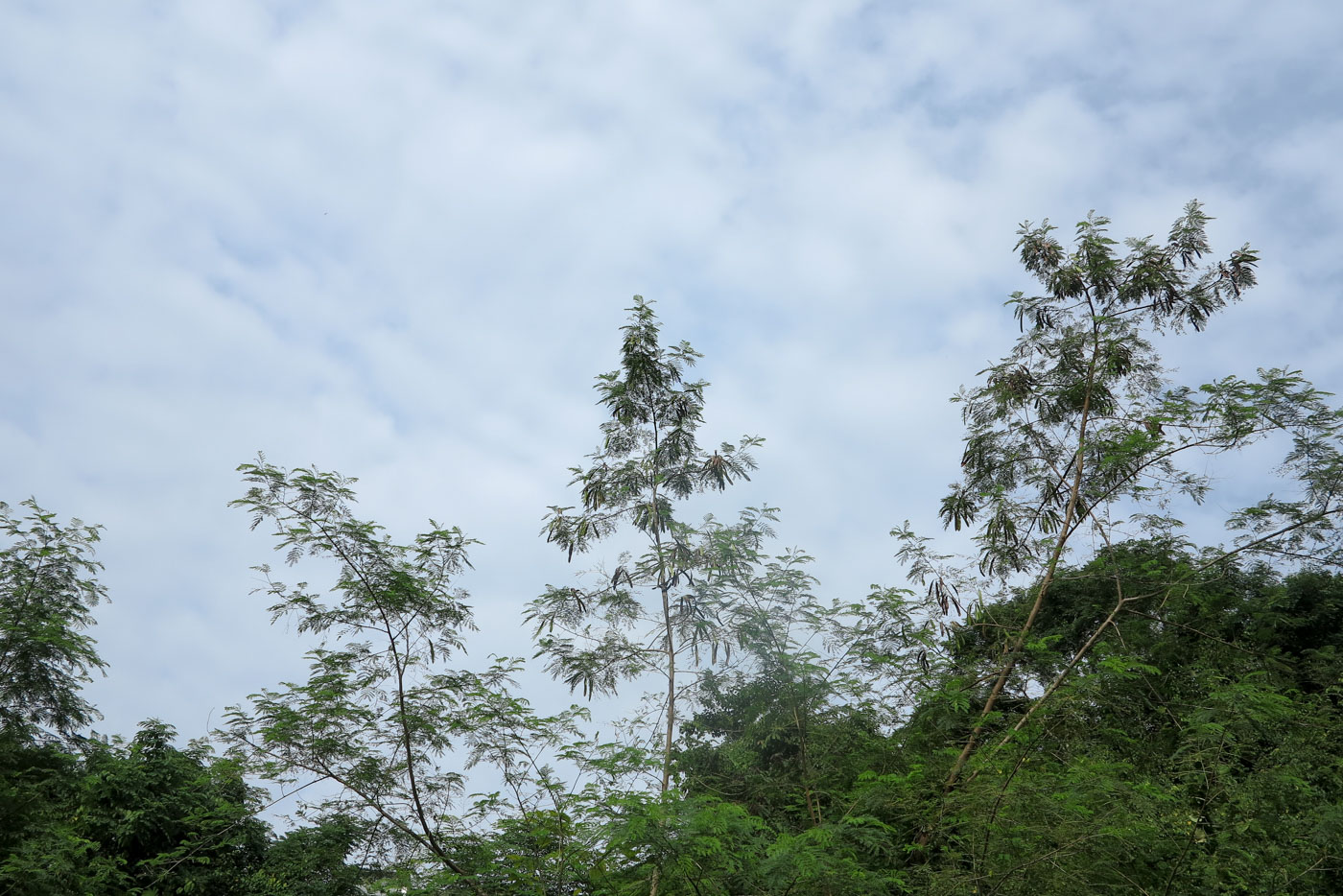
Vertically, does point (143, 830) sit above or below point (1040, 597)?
A: below

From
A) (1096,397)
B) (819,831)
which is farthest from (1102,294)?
(819,831)

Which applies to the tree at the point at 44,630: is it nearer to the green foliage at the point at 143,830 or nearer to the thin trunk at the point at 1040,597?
the green foliage at the point at 143,830

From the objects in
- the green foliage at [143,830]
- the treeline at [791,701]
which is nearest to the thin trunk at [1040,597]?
Result: the treeline at [791,701]

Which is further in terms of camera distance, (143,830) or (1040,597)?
(143,830)

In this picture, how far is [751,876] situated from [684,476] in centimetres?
460

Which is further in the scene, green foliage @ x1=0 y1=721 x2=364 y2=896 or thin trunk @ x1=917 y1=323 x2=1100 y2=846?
green foliage @ x1=0 y1=721 x2=364 y2=896

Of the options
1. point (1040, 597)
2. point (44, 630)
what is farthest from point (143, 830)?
point (1040, 597)

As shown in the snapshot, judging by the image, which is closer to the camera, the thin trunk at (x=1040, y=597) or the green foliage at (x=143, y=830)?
the thin trunk at (x=1040, y=597)

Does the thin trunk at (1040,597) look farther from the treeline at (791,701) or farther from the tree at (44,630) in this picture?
the tree at (44,630)

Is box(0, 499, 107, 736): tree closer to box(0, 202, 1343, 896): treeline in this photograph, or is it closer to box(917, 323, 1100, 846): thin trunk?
box(0, 202, 1343, 896): treeline

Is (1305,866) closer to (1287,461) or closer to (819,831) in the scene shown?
(819,831)

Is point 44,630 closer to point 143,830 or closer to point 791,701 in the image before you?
point 143,830

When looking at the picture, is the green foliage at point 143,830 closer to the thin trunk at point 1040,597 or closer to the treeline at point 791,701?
the treeline at point 791,701

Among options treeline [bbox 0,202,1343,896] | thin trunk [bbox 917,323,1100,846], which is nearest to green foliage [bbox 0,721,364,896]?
treeline [bbox 0,202,1343,896]
